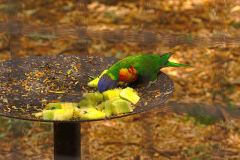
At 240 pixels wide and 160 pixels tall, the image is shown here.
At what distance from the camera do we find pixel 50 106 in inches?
38.2

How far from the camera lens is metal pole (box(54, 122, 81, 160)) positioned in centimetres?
106

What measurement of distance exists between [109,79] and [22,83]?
262mm

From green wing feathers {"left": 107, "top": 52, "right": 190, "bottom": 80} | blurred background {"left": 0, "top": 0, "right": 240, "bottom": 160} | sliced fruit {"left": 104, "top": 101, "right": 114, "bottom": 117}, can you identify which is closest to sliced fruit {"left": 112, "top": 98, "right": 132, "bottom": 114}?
sliced fruit {"left": 104, "top": 101, "right": 114, "bottom": 117}

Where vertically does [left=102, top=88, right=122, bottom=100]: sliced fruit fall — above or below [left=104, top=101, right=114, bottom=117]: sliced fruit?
below

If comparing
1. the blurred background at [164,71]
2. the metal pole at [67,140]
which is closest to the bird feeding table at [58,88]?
the metal pole at [67,140]

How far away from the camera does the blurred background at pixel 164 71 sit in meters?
1.88

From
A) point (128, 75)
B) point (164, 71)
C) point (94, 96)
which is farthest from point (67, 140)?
point (164, 71)

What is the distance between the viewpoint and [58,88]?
113 cm

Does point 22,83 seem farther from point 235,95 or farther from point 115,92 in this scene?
point 235,95

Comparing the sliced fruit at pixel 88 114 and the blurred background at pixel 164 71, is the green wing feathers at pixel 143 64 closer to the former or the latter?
the sliced fruit at pixel 88 114

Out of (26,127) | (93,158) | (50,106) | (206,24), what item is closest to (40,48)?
(26,127)

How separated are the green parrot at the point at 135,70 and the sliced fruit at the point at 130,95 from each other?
0.08m

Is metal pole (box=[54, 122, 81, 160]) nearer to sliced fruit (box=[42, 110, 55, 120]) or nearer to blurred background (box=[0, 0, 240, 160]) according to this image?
sliced fruit (box=[42, 110, 55, 120])

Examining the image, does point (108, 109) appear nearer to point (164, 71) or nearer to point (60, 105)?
point (60, 105)
